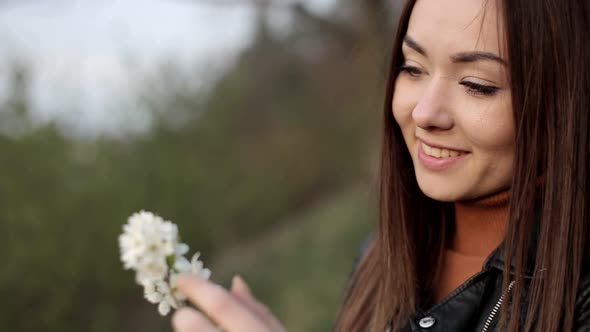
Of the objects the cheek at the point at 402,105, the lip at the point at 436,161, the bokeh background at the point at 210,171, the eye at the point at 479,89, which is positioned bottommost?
the lip at the point at 436,161

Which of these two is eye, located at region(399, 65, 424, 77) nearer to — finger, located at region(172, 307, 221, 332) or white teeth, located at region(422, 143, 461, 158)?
white teeth, located at region(422, 143, 461, 158)

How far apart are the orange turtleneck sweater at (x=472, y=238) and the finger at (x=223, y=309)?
1.04 meters

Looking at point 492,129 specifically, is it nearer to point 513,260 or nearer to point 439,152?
point 439,152

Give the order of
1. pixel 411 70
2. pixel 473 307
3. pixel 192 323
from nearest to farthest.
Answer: pixel 192 323
pixel 473 307
pixel 411 70

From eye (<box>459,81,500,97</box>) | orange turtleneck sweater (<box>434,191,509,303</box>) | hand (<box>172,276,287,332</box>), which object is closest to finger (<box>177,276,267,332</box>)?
hand (<box>172,276,287,332</box>)

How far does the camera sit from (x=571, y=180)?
1881 mm

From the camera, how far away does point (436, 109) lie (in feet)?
6.45

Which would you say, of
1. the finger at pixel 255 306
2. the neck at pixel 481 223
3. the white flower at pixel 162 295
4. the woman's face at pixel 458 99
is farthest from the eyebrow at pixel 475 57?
the white flower at pixel 162 295

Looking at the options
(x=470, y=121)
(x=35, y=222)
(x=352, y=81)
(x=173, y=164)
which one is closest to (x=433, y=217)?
(x=470, y=121)

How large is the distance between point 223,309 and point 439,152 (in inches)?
Result: 36.2

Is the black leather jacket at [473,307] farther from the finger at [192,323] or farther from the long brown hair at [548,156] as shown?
the finger at [192,323]

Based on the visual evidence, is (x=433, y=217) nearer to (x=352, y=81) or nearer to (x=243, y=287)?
(x=243, y=287)

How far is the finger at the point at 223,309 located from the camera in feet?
4.46

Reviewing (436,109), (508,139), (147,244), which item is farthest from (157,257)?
(508,139)
